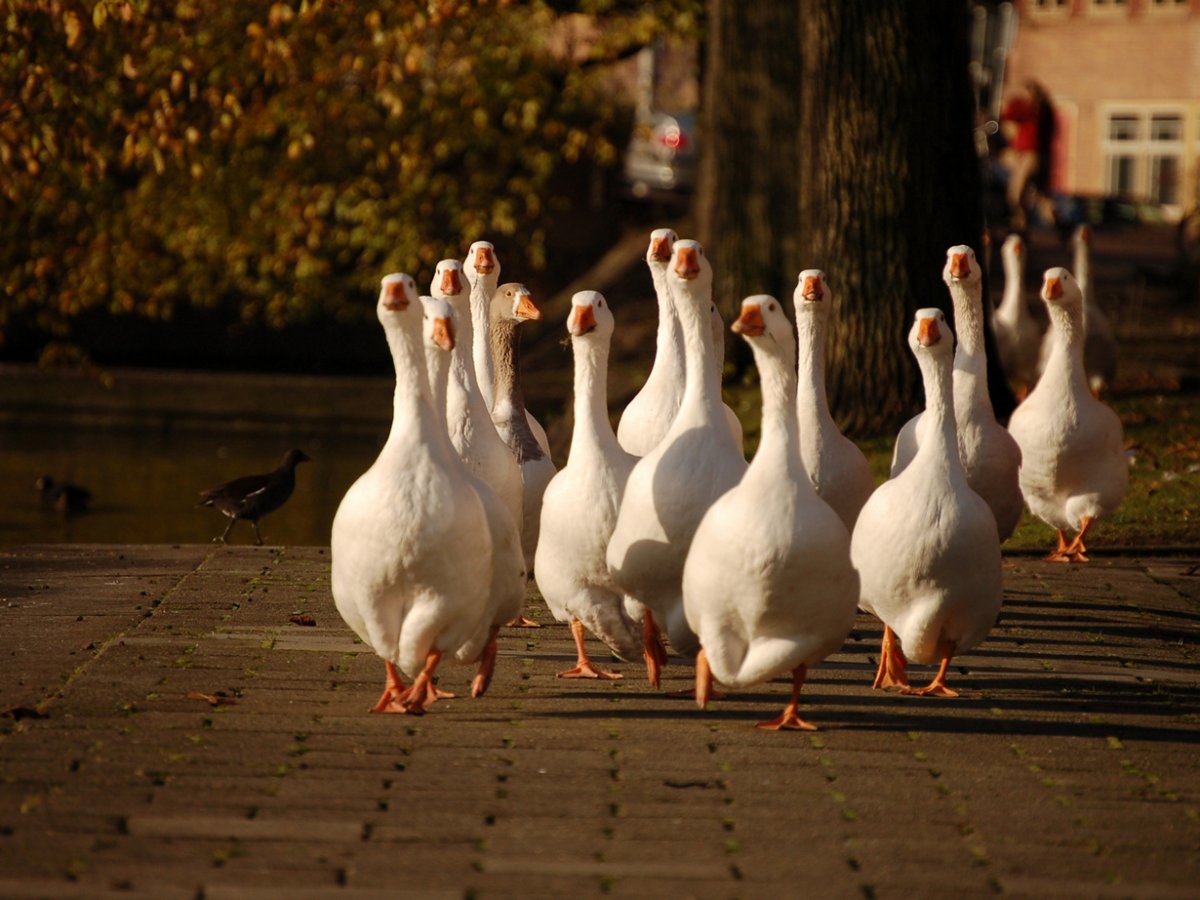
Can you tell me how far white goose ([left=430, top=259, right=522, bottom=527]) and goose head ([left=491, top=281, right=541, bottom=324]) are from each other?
30 centimetres

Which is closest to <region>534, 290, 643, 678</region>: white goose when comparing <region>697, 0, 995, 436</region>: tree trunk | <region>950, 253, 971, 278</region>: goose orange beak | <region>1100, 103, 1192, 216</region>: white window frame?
<region>950, 253, 971, 278</region>: goose orange beak

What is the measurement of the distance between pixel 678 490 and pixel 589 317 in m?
0.93

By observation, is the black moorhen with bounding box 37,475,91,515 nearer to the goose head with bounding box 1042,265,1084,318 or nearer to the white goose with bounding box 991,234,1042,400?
the white goose with bounding box 991,234,1042,400

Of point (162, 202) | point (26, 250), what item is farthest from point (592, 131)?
point (26, 250)

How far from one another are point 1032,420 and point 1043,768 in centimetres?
452

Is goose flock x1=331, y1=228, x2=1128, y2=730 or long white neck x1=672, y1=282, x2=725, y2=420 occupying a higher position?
long white neck x1=672, y1=282, x2=725, y2=420

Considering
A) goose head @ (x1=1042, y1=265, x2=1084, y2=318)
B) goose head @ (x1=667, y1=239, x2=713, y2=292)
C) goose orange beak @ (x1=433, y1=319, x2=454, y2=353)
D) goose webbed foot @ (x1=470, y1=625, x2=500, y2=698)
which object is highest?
goose head @ (x1=667, y1=239, x2=713, y2=292)

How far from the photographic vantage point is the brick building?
182 feet

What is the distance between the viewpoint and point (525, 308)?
8297 mm

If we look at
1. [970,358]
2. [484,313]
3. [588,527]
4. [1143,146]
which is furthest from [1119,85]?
[588,527]

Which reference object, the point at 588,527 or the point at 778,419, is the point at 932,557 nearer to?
the point at 778,419

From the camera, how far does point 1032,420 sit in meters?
10.2

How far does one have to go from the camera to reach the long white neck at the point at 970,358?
873 cm

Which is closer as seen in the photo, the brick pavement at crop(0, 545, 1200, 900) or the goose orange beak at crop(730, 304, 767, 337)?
the brick pavement at crop(0, 545, 1200, 900)
